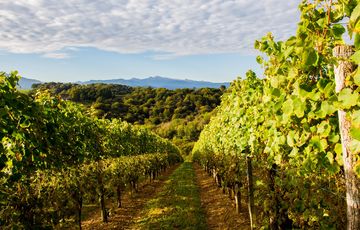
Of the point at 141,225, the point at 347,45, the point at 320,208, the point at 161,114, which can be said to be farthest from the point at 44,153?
the point at 161,114

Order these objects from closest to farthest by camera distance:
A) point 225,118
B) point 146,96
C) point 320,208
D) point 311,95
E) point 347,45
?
point 347,45
point 311,95
point 320,208
point 225,118
point 146,96

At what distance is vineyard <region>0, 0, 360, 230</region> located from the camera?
8.70ft

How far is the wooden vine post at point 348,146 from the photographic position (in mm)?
2557

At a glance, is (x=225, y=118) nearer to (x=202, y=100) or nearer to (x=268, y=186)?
(x=268, y=186)

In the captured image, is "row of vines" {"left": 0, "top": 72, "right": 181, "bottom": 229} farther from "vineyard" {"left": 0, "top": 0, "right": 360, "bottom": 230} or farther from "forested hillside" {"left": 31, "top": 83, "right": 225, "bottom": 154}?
"forested hillside" {"left": 31, "top": 83, "right": 225, "bottom": 154}

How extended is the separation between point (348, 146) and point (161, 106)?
140 metres

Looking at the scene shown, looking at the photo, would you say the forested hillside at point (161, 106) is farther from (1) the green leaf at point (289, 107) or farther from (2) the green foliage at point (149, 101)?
(1) the green leaf at point (289, 107)

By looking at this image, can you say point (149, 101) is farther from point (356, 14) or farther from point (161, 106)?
point (356, 14)

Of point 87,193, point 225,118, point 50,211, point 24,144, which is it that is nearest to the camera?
point 24,144

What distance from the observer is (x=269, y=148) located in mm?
4805

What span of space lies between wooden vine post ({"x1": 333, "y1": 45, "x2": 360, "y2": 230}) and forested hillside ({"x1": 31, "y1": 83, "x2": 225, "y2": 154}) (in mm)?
94996

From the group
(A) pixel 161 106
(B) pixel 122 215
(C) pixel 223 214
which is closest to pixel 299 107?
(C) pixel 223 214

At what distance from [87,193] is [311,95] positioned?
10584mm

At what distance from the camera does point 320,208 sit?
5.08 metres
